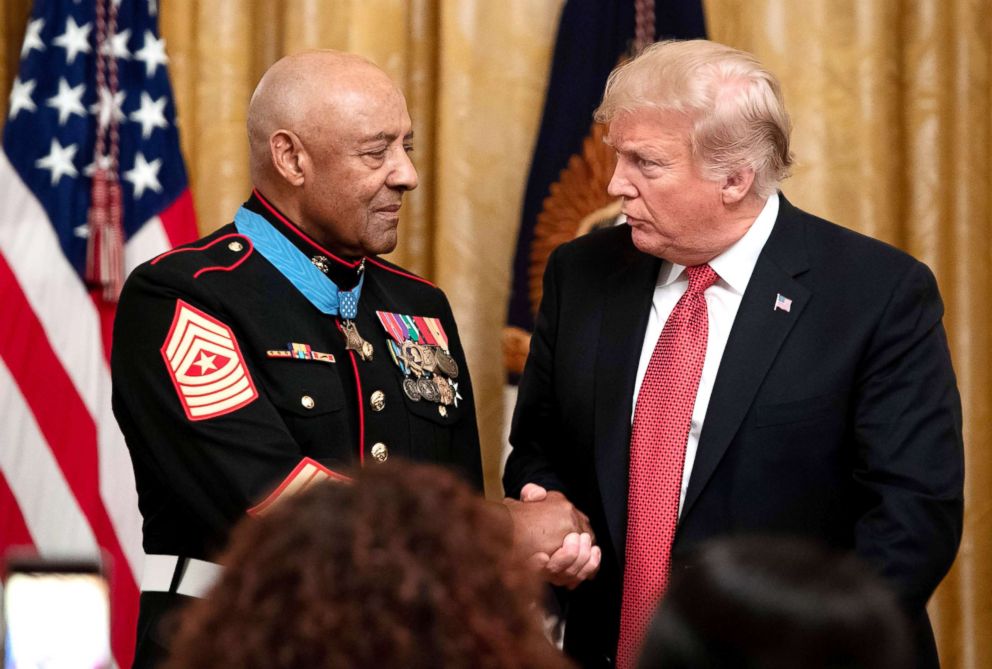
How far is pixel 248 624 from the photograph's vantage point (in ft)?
3.02

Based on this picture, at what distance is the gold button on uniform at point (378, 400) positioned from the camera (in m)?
2.38

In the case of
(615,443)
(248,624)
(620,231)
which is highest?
(248,624)

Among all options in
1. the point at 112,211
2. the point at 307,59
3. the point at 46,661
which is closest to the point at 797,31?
the point at 307,59

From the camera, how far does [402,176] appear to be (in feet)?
8.05

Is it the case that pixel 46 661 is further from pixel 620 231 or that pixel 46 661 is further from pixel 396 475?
pixel 620 231

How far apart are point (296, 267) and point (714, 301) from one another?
0.78 meters

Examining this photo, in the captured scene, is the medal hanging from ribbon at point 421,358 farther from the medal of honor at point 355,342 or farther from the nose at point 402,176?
the nose at point 402,176

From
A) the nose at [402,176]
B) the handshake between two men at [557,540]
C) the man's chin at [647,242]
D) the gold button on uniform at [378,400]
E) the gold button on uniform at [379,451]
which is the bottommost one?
the handshake between two men at [557,540]

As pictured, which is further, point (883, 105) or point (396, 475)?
point (883, 105)

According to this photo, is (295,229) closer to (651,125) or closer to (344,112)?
(344,112)

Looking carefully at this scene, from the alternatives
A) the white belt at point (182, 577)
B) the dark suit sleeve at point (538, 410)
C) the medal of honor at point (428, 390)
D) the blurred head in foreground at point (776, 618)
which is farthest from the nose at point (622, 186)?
the blurred head in foreground at point (776, 618)

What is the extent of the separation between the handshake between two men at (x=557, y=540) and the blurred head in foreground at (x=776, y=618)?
1.24 meters

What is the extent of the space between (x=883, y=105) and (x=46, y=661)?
3.00 meters

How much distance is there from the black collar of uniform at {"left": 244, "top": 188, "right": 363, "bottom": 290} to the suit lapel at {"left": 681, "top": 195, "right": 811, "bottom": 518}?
751 millimetres
